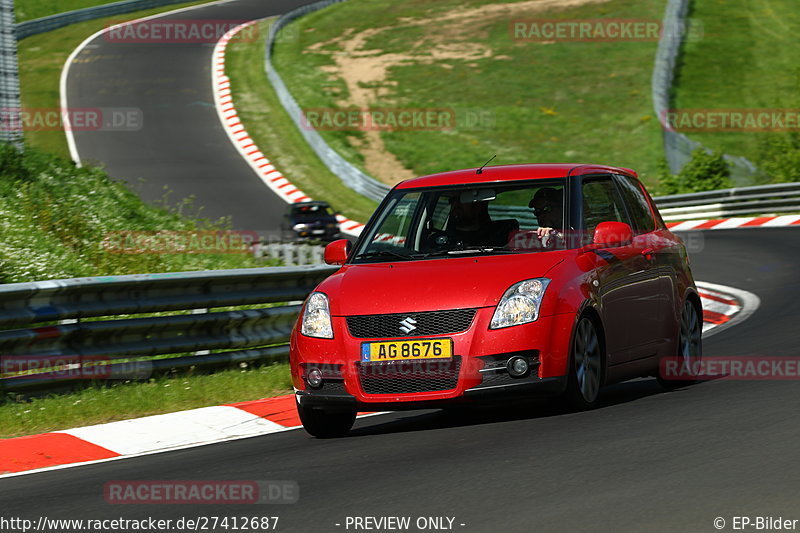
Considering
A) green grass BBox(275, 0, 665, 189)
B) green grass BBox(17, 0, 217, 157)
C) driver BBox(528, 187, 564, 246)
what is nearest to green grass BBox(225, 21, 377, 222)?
green grass BBox(275, 0, 665, 189)

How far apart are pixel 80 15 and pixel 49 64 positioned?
983cm

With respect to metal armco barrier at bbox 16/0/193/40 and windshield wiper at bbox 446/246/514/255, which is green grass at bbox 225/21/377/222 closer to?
metal armco barrier at bbox 16/0/193/40

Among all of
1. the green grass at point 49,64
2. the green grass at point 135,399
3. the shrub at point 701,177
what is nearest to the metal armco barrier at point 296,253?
the green grass at point 135,399

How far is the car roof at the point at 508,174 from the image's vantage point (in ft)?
27.6

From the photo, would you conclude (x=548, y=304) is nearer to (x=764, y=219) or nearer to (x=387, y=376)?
(x=387, y=376)

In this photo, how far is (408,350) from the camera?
7.30 meters

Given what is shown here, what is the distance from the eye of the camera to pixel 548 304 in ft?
24.0

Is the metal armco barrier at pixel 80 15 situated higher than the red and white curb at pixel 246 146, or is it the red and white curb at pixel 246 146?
the metal armco barrier at pixel 80 15

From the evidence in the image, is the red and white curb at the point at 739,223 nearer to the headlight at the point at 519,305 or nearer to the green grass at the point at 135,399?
the green grass at the point at 135,399

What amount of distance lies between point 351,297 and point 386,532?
9.43 ft

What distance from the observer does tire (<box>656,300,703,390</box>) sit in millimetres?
9078

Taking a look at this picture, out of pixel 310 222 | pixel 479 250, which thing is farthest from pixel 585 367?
pixel 310 222

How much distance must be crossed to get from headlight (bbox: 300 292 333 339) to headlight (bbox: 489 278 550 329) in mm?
1090

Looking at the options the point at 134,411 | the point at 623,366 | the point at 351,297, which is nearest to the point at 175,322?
the point at 134,411
